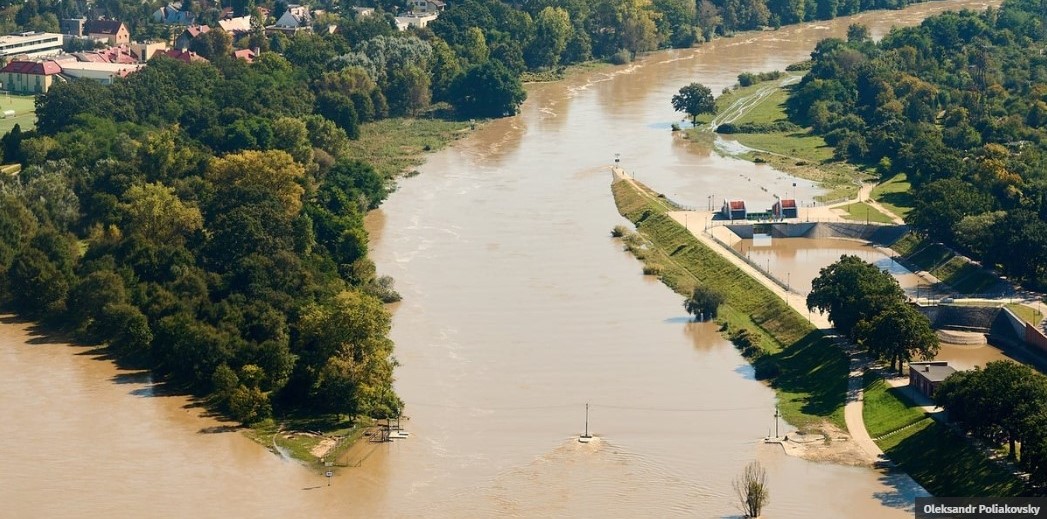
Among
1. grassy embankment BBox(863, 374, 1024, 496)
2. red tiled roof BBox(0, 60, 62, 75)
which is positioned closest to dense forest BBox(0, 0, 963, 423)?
red tiled roof BBox(0, 60, 62, 75)

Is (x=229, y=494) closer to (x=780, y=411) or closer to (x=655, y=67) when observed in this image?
(x=780, y=411)

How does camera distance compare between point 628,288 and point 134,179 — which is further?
Answer: point 134,179

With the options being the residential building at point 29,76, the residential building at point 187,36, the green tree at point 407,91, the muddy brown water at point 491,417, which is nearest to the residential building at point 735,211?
the muddy brown water at point 491,417

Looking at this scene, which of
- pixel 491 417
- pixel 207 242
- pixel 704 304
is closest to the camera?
pixel 491 417

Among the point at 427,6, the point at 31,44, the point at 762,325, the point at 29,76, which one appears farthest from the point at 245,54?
the point at 762,325

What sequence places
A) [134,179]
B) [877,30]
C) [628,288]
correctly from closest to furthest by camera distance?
[628,288], [134,179], [877,30]

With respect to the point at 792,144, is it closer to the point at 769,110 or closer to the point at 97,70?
the point at 769,110

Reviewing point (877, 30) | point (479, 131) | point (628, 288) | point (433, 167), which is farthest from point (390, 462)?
point (877, 30)
